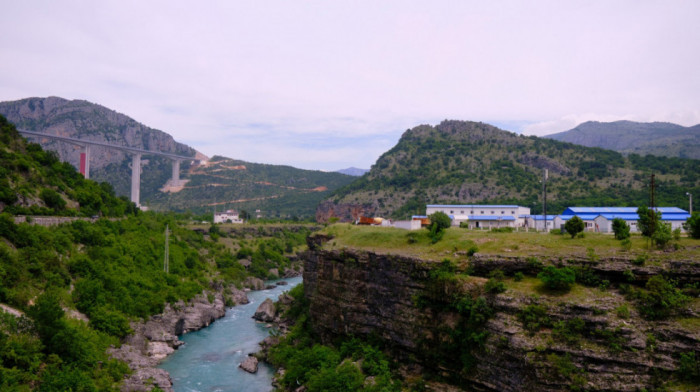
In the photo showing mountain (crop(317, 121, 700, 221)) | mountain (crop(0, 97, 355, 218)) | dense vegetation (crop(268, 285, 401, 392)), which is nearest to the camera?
dense vegetation (crop(268, 285, 401, 392))

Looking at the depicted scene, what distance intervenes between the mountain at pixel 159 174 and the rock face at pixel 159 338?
3482 inches

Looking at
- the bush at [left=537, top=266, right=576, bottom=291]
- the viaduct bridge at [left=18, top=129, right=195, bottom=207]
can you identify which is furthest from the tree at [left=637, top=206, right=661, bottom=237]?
the viaduct bridge at [left=18, top=129, right=195, bottom=207]

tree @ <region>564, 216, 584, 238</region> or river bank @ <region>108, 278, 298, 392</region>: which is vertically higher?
tree @ <region>564, 216, 584, 238</region>

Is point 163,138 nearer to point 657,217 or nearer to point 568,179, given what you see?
point 568,179

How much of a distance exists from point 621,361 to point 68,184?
60477mm

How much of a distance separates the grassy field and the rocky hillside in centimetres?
13398

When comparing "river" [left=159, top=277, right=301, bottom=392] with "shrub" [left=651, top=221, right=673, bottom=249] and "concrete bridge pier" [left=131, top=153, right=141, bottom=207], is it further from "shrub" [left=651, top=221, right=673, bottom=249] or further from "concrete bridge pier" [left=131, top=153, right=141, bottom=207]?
"concrete bridge pier" [left=131, top=153, right=141, bottom=207]

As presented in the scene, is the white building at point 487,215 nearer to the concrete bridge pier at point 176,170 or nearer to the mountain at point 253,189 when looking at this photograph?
the mountain at point 253,189

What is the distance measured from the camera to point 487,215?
50.1m

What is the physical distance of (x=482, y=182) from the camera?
8994 centimetres

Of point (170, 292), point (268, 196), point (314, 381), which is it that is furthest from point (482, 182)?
point (268, 196)

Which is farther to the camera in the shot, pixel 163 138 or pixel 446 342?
pixel 163 138

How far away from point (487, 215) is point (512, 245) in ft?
81.5

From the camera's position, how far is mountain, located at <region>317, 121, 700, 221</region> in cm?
7588
